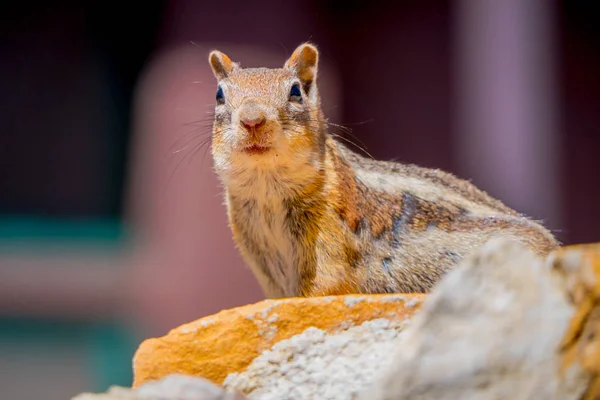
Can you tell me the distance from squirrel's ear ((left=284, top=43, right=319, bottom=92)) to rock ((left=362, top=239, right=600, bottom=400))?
63.0 inches

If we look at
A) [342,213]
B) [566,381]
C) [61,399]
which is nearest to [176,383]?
[566,381]

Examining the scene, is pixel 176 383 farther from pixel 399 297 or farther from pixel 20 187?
pixel 20 187

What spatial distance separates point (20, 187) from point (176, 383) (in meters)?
2.77

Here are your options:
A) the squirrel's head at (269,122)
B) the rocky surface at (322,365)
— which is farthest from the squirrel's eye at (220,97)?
the rocky surface at (322,365)

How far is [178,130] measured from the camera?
157 inches

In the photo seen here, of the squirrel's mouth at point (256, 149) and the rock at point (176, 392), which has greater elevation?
the squirrel's mouth at point (256, 149)

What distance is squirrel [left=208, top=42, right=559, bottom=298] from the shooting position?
2.71m

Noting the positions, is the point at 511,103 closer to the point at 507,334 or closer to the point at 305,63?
the point at 305,63

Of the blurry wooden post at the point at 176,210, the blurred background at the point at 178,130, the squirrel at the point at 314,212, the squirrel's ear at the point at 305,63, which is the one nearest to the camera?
the squirrel at the point at 314,212

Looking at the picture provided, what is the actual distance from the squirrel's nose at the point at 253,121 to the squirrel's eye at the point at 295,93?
34 cm

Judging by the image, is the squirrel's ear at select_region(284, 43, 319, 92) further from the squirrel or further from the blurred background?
the blurred background

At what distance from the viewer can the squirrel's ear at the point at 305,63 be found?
10.00 feet

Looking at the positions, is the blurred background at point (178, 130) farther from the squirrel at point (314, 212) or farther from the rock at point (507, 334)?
the rock at point (507, 334)

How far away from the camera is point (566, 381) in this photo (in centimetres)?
143
